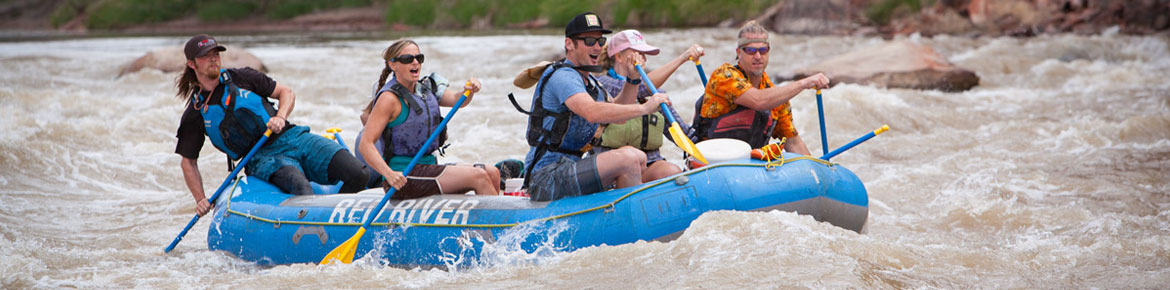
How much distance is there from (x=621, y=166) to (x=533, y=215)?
0.44m

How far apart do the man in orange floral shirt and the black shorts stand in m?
1.35

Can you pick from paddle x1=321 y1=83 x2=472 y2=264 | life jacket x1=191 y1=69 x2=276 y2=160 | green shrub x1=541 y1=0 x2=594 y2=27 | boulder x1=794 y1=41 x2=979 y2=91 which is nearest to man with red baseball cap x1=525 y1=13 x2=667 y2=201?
paddle x1=321 y1=83 x2=472 y2=264

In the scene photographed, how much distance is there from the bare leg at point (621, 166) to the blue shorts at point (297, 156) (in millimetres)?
1636

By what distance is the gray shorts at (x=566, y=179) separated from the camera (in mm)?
4434

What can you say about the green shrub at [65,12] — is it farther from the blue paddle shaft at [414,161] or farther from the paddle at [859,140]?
the paddle at [859,140]

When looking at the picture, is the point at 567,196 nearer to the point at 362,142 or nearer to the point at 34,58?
the point at 362,142

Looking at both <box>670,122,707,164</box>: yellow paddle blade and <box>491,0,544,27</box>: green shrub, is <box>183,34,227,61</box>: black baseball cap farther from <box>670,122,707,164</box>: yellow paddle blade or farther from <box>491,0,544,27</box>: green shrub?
<box>491,0,544,27</box>: green shrub

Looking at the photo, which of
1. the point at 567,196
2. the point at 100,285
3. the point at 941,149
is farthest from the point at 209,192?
the point at 941,149

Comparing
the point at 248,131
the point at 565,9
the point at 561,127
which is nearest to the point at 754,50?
the point at 561,127

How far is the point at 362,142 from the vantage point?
4531mm

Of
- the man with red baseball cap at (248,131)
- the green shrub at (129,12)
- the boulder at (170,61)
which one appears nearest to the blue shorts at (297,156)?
the man with red baseball cap at (248,131)

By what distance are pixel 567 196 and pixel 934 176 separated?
4163 millimetres

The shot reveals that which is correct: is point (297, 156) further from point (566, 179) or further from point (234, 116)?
point (566, 179)

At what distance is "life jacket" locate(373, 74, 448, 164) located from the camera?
4746 millimetres
